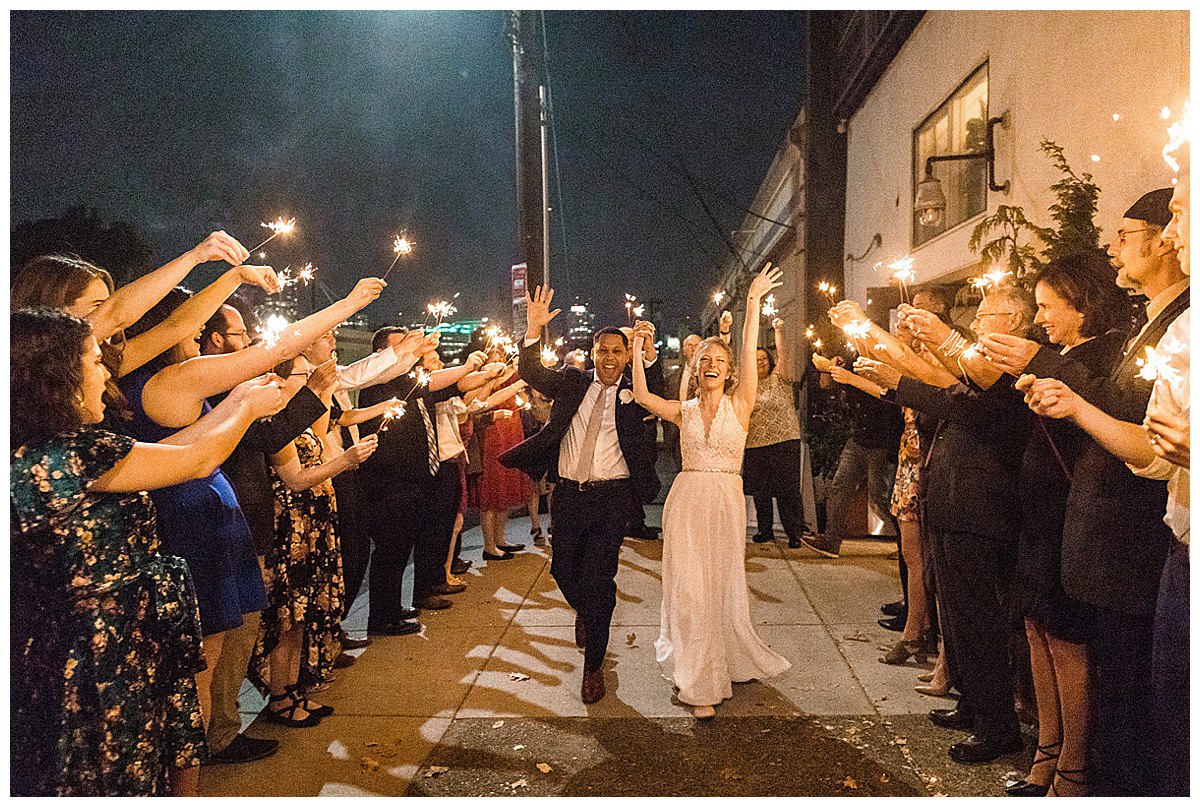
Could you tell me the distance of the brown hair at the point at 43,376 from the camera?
2.50m

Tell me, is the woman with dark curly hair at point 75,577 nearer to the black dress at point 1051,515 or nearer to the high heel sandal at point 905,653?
the black dress at point 1051,515

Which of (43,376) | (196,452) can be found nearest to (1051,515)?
(196,452)

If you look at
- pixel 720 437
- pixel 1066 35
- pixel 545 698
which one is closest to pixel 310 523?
pixel 545 698

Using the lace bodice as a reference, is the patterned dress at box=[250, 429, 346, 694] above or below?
below

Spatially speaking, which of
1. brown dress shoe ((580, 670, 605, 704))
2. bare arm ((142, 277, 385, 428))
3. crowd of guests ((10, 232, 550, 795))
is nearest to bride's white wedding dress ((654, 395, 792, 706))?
brown dress shoe ((580, 670, 605, 704))

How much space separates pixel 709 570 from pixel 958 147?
6644 mm

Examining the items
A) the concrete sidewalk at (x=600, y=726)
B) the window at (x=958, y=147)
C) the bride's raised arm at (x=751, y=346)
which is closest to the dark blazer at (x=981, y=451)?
the bride's raised arm at (x=751, y=346)

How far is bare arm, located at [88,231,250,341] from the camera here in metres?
3.15

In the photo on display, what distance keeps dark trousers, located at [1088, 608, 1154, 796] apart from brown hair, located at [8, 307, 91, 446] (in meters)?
3.68

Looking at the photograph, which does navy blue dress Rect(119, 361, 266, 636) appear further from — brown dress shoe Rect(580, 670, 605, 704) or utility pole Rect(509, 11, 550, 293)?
utility pole Rect(509, 11, 550, 293)

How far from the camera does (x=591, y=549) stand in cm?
509

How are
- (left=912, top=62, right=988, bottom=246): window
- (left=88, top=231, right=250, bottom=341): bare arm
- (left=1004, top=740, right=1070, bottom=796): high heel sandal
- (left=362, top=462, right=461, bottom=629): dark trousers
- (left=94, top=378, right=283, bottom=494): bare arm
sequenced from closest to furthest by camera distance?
1. (left=94, top=378, right=283, bottom=494): bare arm
2. (left=88, top=231, right=250, bottom=341): bare arm
3. (left=1004, top=740, right=1070, bottom=796): high heel sandal
4. (left=362, top=462, right=461, bottom=629): dark trousers
5. (left=912, top=62, right=988, bottom=246): window

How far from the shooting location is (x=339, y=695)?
4.95m

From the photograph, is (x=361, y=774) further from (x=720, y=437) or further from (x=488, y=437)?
(x=488, y=437)
